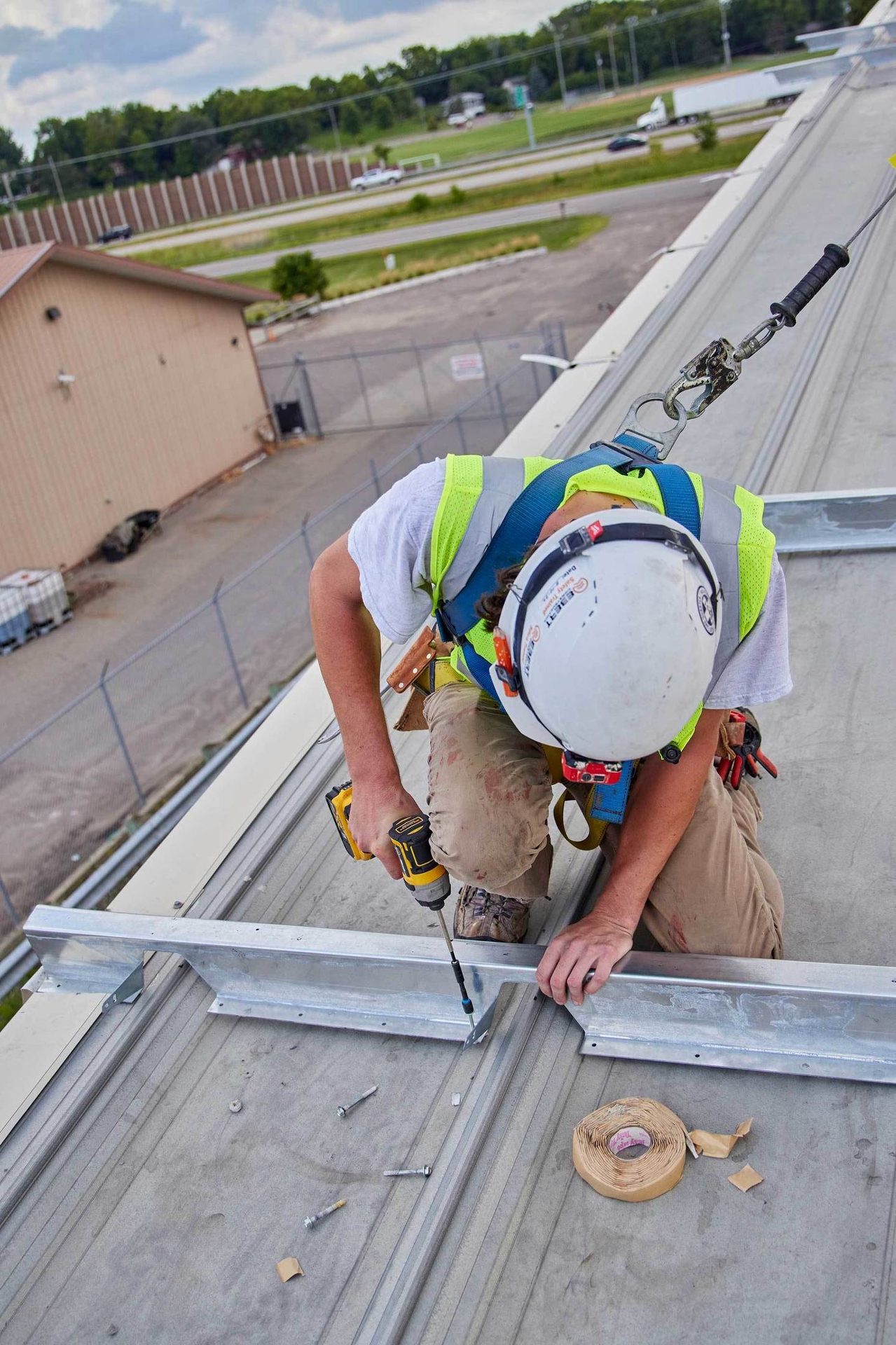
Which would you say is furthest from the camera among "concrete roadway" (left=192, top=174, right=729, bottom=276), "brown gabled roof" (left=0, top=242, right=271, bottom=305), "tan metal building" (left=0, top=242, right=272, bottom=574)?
"concrete roadway" (left=192, top=174, right=729, bottom=276)

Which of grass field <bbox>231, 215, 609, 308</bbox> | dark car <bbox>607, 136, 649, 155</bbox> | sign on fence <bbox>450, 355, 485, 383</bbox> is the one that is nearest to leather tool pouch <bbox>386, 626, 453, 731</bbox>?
sign on fence <bbox>450, 355, 485, 383</bbox>

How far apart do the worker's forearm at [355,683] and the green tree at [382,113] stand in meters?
103

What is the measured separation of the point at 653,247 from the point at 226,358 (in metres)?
16.1

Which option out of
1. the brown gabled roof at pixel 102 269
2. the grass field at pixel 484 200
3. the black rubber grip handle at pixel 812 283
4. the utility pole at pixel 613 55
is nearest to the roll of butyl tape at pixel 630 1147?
the black rubber grip handle at pixel 812 283

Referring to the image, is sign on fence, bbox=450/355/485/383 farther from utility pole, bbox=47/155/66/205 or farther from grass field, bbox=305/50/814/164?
utility pole, bbox=47/155/66/205

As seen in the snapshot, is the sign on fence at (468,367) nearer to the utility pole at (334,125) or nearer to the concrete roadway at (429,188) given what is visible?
the concrete roadway at (429,188)

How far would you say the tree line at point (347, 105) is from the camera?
86688 mm

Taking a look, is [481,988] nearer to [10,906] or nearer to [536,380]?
[10,906]

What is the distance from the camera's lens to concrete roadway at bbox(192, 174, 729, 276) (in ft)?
133

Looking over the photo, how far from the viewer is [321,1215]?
2.23m

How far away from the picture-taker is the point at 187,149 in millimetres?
91125

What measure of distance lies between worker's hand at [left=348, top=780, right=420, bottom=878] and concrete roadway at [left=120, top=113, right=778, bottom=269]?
5011 cm

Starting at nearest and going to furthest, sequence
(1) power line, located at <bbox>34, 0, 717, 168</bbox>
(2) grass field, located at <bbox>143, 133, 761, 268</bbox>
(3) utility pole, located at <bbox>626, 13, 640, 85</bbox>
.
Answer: (2) grass field, located at <bbox>143, 133, 761, 268</bbox> → (3) utility pole, located at <bbox>626, 13, 640, 85</bbox> → (1) power line, located at <bbox>34, 0, 717, 168</bbox>

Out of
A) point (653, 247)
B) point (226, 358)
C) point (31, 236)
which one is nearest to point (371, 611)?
point (226, 358)
